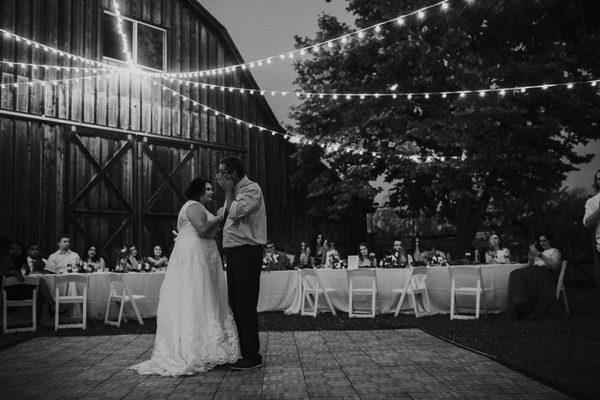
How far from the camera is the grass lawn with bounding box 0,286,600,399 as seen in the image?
175 inches

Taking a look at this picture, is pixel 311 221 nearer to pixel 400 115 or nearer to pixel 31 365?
pixel 400 115

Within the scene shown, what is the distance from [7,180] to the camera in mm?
10016

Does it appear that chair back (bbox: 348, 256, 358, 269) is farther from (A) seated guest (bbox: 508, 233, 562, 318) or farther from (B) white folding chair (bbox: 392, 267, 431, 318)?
(A) seated guest (bbox: 508, 233, 562, 318)

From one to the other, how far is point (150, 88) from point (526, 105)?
27.1ft

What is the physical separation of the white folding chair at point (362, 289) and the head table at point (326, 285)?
7.7 inches

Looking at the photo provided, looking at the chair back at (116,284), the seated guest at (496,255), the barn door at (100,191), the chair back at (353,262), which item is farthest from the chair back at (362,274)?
the barn door at (100,191)

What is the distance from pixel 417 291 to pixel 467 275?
2.77 ft

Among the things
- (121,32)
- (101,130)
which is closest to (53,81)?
(101,130)

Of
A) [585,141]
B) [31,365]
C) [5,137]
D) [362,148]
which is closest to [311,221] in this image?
[362,148]

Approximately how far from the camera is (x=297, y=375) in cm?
450

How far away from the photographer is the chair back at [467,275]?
8302 millimetres

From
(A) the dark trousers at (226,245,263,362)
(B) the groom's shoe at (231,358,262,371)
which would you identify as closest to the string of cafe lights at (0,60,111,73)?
(A) the dark trousers at (226,245,263,362)

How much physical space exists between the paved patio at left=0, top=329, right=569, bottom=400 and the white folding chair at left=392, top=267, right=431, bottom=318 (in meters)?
2.47

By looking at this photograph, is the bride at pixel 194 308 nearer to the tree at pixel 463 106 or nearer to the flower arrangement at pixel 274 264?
the flower arrangement at pixel 274 264
